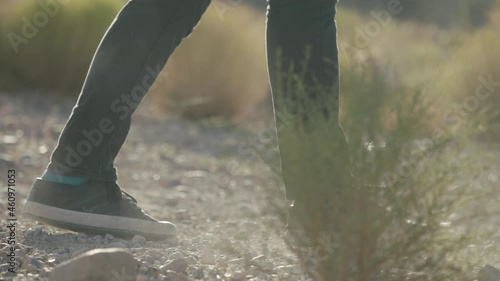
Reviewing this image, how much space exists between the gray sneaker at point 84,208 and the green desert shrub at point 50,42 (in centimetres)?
644

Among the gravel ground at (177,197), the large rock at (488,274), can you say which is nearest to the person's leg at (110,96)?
the gravel ground at (177,197)

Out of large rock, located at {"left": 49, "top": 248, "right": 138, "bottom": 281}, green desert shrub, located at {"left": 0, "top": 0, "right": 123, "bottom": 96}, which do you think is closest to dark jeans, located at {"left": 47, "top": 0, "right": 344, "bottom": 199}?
large rock, located at {"left": 49, "top": 248, "right": 138, "bottom": 281}

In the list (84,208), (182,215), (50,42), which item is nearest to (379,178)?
(84,208)

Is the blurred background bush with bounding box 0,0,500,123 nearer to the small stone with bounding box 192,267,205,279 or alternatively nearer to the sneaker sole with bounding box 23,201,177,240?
the sneaker sole with bounding box 23,201,177,240

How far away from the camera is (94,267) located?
221 cm

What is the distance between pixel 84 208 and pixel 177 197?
220 cm

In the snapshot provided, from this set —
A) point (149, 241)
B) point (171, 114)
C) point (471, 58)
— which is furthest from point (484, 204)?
point (171, 114)

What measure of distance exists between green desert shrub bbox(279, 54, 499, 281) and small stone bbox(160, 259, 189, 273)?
0.35 metres

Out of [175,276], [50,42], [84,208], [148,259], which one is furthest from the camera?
[50,42]

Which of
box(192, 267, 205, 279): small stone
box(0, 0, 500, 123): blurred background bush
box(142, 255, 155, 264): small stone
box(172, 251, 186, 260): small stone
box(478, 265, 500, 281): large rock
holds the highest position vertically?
box(0, 0, 500, 123): blurred background bush

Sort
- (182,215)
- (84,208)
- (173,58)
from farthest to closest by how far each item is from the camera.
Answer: (173,58)
(182,215)
(84,208)

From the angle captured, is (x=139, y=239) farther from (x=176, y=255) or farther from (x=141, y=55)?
(x=141, y=55)

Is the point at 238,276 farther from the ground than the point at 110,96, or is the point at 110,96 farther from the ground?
the point at 110,96

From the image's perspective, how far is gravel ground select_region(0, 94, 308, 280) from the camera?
8.21ft
